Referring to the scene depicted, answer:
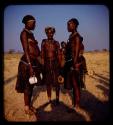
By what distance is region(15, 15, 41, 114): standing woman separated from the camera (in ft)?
7.14

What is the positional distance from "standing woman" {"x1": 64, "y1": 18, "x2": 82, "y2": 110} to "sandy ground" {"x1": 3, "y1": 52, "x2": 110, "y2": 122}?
0.06 meters

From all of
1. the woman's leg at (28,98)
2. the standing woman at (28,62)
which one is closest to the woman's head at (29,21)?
the standing woman at (28,62)

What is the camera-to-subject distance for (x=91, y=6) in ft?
7.04

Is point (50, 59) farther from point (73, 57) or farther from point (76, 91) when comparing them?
point (76, 91)

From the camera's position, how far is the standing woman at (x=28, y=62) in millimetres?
2176

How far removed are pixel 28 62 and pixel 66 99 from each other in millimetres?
489

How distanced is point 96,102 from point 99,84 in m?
0.17

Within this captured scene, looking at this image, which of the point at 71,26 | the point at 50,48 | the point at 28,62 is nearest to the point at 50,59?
the point at 50,48

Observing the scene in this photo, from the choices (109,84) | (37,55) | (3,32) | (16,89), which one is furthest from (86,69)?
(3,32)

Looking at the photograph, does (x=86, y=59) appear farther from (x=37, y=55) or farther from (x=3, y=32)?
(x=3, y=32)

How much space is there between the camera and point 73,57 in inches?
86.6

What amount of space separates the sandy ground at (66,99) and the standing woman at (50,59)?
68mm

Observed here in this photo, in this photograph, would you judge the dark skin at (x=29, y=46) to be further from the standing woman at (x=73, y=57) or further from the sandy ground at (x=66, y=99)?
the standing woman at (x=73, y=57)

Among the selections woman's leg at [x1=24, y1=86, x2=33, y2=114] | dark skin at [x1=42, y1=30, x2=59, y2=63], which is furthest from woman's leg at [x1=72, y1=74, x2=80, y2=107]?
woman's leg at [x1=24, y1=86, x2=33, y2=114]
